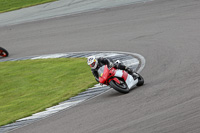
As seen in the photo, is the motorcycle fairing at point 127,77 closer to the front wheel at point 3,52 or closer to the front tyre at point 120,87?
the front tyre at point 120,87

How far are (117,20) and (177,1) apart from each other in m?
3.67

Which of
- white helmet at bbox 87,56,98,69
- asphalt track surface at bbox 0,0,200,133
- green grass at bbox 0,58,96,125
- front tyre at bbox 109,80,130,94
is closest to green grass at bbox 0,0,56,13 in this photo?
asphalt track surface at bbox 0,0,200,133

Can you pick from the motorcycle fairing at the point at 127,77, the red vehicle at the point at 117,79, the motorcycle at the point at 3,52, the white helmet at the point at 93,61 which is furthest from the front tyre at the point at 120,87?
the motorcycle at the point at 3,52

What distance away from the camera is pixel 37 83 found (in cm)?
1442

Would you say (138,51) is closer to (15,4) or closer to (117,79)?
(117,79)

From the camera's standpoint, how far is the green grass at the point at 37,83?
1179 cm

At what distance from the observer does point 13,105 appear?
481 inches

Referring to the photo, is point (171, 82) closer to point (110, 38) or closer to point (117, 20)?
point (110, 38)

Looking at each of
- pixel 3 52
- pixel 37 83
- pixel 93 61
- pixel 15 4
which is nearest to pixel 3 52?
pixel 3 52

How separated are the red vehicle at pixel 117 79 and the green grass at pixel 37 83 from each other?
5.07 ft

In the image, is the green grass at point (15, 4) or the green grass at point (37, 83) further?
the green grass at point (15, 4)

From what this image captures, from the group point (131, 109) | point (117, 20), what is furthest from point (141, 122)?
point (117, 20)

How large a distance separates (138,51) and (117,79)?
5.09 meters

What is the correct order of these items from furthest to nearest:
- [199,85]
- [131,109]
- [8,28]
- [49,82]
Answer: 1. [8,28]
2. [49,82]
3. [199,85]
4. [131,109]
